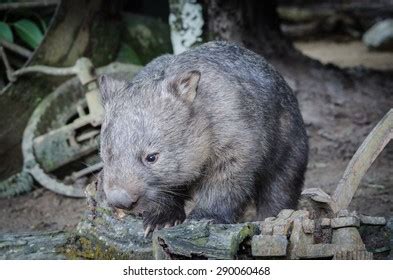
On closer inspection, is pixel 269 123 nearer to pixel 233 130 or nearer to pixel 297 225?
pixel 233 130

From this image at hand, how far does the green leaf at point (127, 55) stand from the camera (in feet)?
17.0

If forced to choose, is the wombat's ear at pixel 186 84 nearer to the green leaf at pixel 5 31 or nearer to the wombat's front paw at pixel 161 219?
the wombat's front paw at pixel 161 219

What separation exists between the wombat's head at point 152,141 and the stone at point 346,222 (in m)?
0.65

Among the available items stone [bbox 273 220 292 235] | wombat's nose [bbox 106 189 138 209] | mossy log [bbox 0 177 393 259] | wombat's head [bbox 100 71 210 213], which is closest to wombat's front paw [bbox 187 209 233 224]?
wombat's head [bbox 100 71 210 213]

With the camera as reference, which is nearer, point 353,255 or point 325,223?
point 353,255

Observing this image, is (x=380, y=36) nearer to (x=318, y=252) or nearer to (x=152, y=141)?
(x=152, y=141)

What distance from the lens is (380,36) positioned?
787cm

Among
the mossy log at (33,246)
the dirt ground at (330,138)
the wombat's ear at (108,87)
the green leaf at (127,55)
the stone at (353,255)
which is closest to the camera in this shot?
the stone at (353,255)

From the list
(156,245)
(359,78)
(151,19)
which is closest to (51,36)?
(151,19)

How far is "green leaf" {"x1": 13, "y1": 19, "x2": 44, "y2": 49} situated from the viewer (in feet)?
16.5

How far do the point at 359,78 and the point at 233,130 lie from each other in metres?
2.63

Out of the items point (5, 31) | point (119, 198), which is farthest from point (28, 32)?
point (119, 198)

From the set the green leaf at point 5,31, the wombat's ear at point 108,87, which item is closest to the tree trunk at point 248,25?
the green leaf at point 5,31

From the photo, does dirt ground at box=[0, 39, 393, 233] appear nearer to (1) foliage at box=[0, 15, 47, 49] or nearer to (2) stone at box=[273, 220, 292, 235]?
(1) foliage at box=[0, 15, 47, 49]
